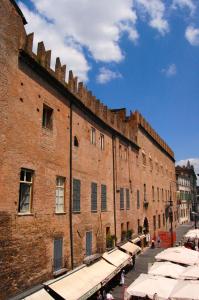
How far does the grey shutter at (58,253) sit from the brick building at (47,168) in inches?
1.7

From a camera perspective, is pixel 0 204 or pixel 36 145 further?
pixel 36 145

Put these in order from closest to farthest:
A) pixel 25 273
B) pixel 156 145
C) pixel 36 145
A: pixel 25 273 → pixel 36 145 → pixel 156 145

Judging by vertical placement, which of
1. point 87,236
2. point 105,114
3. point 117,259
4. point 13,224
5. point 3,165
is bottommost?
point 117,259

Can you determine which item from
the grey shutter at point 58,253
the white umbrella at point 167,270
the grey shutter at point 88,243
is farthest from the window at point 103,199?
the grey shutter at point 58,253

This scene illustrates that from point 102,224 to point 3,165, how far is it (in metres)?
10.2

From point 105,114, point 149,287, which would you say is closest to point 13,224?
point 149,287

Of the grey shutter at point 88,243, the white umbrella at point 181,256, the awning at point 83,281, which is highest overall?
the grey shutter at point 88,243

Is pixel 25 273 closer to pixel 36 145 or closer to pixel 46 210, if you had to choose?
pixel 46 210

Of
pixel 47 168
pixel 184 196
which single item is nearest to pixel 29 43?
pixel 47 168

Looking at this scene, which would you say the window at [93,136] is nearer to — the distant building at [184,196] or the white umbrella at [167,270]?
the white umbrella at [167,270]

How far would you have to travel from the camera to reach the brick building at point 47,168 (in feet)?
33.4

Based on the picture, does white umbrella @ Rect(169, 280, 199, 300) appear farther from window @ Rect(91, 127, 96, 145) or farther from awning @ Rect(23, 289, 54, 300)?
window @ Rect(91, 127, 96, 145)

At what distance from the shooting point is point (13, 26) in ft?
36.1

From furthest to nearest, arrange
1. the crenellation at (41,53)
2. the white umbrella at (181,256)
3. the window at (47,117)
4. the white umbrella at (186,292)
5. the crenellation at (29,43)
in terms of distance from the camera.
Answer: the white umbrella at (181,256), the window at (47,117), the crenellation at (41,53), the crenellation at (29,43), the white umbrella at (186,292)
